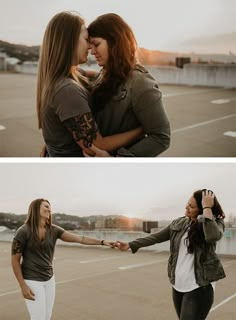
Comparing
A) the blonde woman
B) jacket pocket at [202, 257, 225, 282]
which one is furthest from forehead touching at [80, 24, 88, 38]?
jacket pocket at [202, 257, 225, 282]

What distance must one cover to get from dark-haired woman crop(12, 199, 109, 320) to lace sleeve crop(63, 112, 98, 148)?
20.1 inches

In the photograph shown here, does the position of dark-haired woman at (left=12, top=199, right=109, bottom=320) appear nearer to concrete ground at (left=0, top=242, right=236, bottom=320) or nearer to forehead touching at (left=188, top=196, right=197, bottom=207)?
concrete ground at (left=0, top=242, right=236, bottom=320)

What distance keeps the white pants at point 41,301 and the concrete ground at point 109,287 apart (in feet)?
0.09

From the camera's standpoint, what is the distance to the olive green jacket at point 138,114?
62.8 inches

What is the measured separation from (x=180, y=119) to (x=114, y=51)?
0.48m

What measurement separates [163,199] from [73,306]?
0.61m

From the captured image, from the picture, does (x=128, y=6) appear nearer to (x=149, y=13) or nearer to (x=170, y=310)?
(x=149, y=13)

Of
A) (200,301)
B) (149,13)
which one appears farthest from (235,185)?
(149,13)

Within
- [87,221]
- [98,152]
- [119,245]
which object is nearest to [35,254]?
[87,221]

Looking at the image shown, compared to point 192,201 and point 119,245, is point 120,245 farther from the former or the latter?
point 192,201

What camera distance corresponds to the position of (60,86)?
157 cm

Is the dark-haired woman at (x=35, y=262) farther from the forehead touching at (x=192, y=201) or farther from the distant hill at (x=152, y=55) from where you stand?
the distant hill at (x=152, y=55)

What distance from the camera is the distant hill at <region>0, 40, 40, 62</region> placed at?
1860 mm

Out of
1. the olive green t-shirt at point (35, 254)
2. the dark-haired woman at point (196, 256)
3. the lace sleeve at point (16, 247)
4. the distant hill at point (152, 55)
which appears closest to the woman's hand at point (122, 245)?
the dark-haired woman at point (196, 256)
